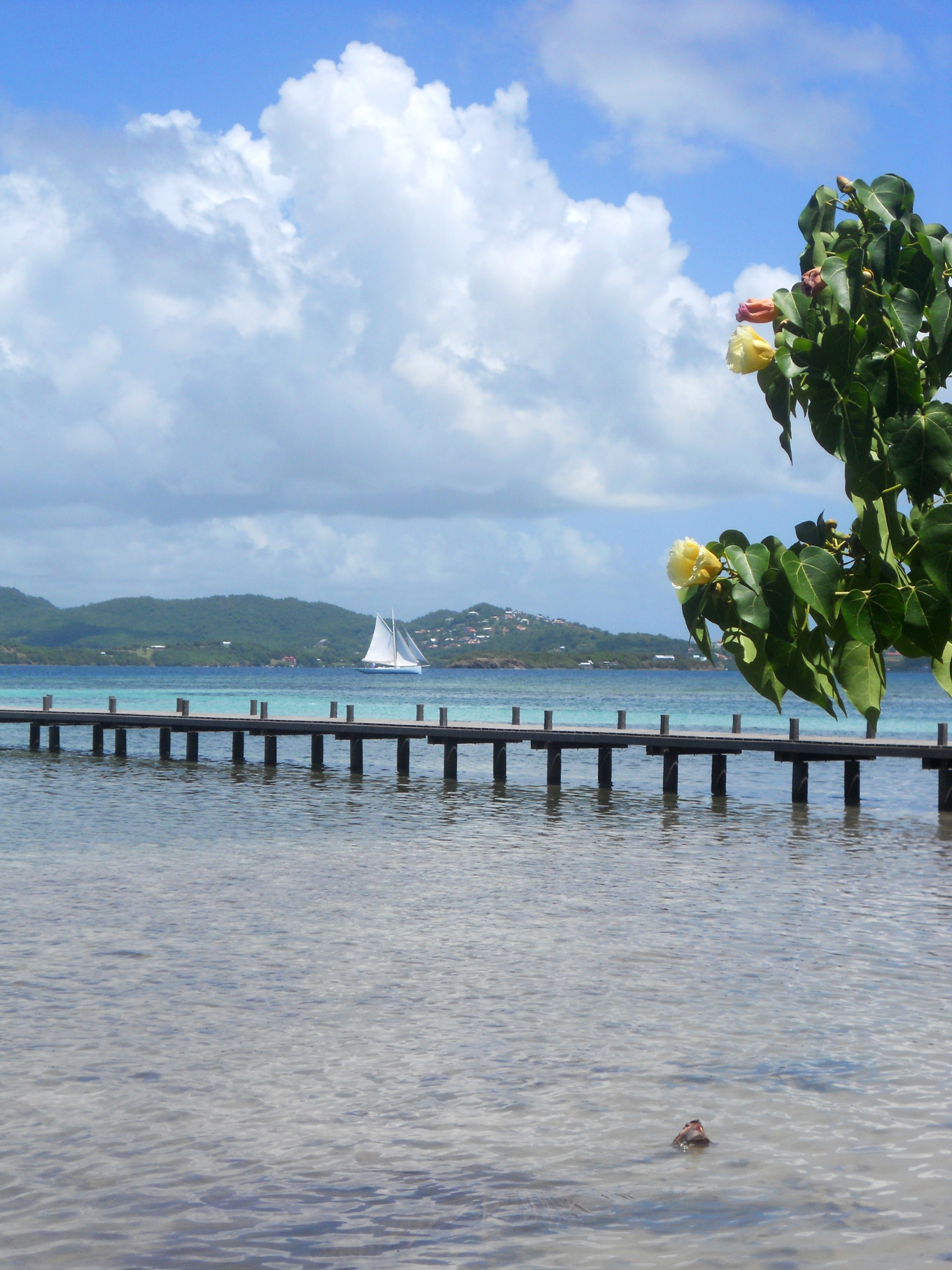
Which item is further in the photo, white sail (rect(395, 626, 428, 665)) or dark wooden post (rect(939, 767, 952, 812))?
white sail (rect(395, 626, 428, 665))

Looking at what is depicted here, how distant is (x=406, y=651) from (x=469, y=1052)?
176 m

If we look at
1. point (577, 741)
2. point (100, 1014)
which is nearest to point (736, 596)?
Result: point (100, 1014)

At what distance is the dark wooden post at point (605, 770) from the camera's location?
3869 cm

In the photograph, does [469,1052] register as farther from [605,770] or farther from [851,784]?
[605,770]

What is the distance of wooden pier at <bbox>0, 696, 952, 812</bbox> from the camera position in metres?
34.1

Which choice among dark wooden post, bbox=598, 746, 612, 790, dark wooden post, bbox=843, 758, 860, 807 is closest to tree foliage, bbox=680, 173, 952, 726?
dark wooden post, bbox=843, 758, 860, 807

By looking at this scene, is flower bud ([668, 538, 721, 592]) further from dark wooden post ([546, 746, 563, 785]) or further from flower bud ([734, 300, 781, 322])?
dark wooden post ([546, 746, 563, 785])

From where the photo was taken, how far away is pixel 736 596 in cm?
310

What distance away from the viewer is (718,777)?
3766 cm

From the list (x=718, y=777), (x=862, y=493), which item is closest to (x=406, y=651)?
(x=718, y=777)

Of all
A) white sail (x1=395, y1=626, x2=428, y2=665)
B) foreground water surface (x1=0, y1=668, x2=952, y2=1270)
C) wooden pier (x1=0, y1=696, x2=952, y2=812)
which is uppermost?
white sail (x1=395, y1=626, x2=428, y2=665)

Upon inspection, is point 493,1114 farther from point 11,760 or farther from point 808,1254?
point 11,760

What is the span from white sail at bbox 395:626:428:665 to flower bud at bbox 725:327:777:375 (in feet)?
591

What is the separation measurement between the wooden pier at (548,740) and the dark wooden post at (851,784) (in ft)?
0.11
